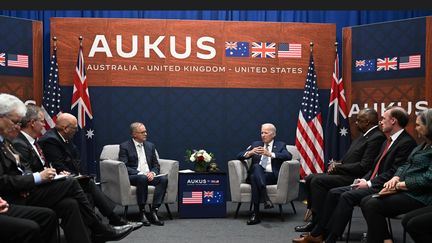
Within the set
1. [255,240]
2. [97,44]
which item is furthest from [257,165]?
[97,44]

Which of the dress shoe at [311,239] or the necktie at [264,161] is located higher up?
the necktie at [264,161]

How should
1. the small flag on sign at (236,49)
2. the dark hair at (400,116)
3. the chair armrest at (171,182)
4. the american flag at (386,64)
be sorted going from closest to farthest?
the dark hair at (400,116)
the chair armrest at (171,182)
the american flag at (386,64)
the small flag on sign at (236,49)

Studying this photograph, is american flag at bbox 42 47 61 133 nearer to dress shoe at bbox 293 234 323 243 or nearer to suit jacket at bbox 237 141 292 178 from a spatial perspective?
suit jacket at bbox 237 141 292 178

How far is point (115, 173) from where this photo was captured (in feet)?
20.3

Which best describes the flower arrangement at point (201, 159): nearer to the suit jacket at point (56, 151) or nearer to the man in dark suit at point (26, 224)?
the suit jacket at point (56, 151)

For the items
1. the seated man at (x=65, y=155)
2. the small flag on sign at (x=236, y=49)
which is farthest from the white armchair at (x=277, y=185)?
the small flag on sign at (x=236, y=49)

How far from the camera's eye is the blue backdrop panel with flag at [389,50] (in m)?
7.23

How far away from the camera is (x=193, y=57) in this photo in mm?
7766

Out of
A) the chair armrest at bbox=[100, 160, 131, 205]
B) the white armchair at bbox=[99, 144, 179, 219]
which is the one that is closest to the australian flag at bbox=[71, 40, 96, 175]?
the white armchair at bbox=[99, 144, 179, 219]

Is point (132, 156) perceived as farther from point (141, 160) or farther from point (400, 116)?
point (400, 116)

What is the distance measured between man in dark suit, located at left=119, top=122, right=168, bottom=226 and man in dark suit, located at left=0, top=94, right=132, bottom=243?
4.70 feet

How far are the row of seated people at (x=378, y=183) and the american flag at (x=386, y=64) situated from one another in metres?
2.56

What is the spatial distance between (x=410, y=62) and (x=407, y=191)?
12.3 feet

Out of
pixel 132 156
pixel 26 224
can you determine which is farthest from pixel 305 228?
pixel 26 224
